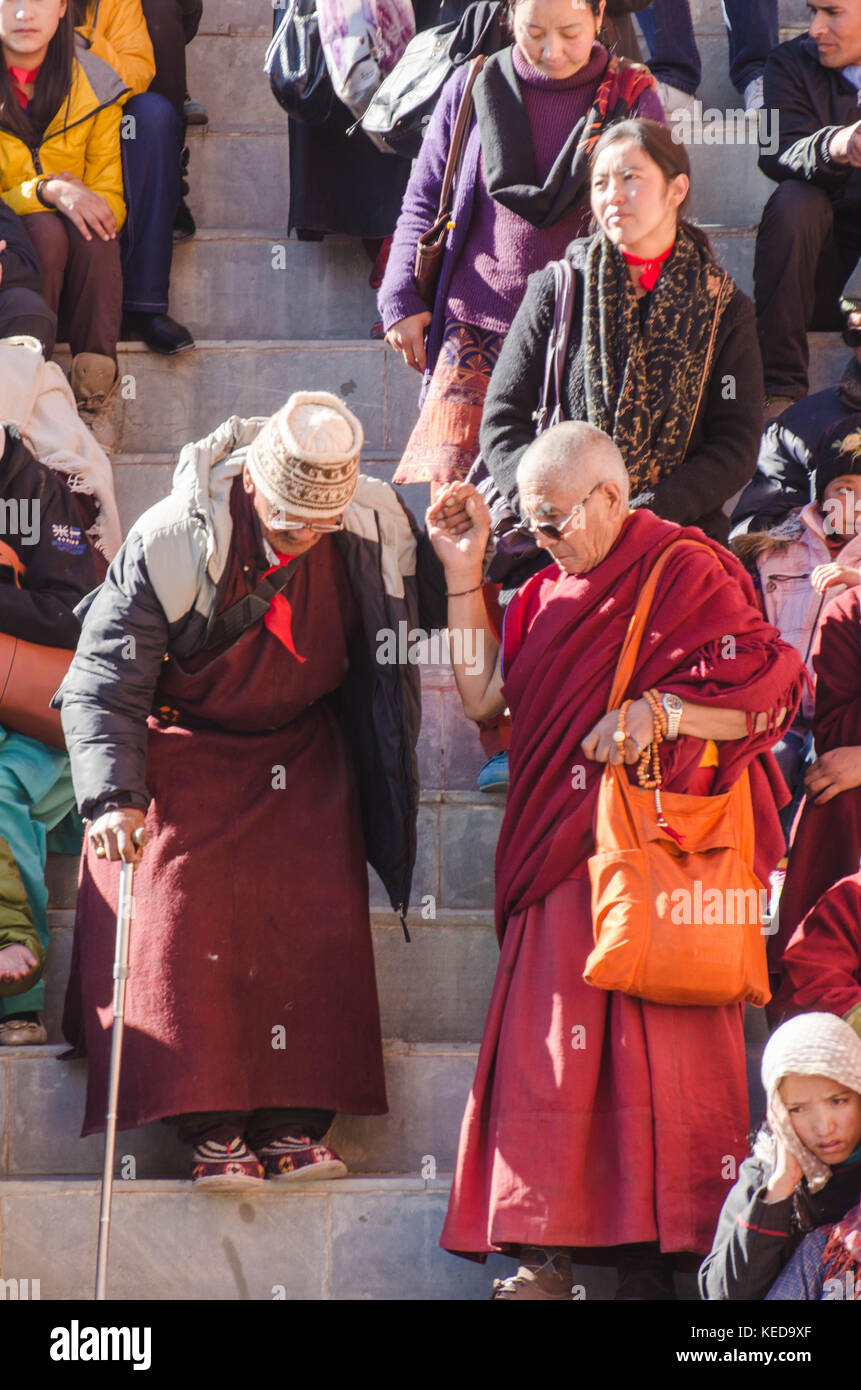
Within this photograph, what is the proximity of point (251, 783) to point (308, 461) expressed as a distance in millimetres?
804

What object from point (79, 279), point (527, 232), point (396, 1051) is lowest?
point (396, 1051)

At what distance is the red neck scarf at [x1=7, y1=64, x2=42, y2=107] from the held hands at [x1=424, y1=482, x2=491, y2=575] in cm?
293

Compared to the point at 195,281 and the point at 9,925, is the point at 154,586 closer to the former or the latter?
the point at 9,925

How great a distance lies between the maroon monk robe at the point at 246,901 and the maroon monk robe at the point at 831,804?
104 cm

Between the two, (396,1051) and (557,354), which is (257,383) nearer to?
(557,354)

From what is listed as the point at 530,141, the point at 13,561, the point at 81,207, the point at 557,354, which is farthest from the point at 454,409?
the point at 81,207

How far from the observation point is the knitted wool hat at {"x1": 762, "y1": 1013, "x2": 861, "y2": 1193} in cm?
412

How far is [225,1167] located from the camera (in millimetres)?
4676

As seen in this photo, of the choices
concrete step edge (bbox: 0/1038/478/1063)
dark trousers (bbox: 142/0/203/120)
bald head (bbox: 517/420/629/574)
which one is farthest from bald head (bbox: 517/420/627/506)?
dark trousers (bbox: 142/0/203/120)

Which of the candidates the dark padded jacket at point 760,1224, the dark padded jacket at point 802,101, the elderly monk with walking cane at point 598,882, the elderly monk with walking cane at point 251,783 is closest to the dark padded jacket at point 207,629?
the elderly monk with walking cane at point 251,783

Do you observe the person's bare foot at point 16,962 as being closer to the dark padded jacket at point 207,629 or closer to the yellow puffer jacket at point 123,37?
the dark padded jacket at point 207,629
